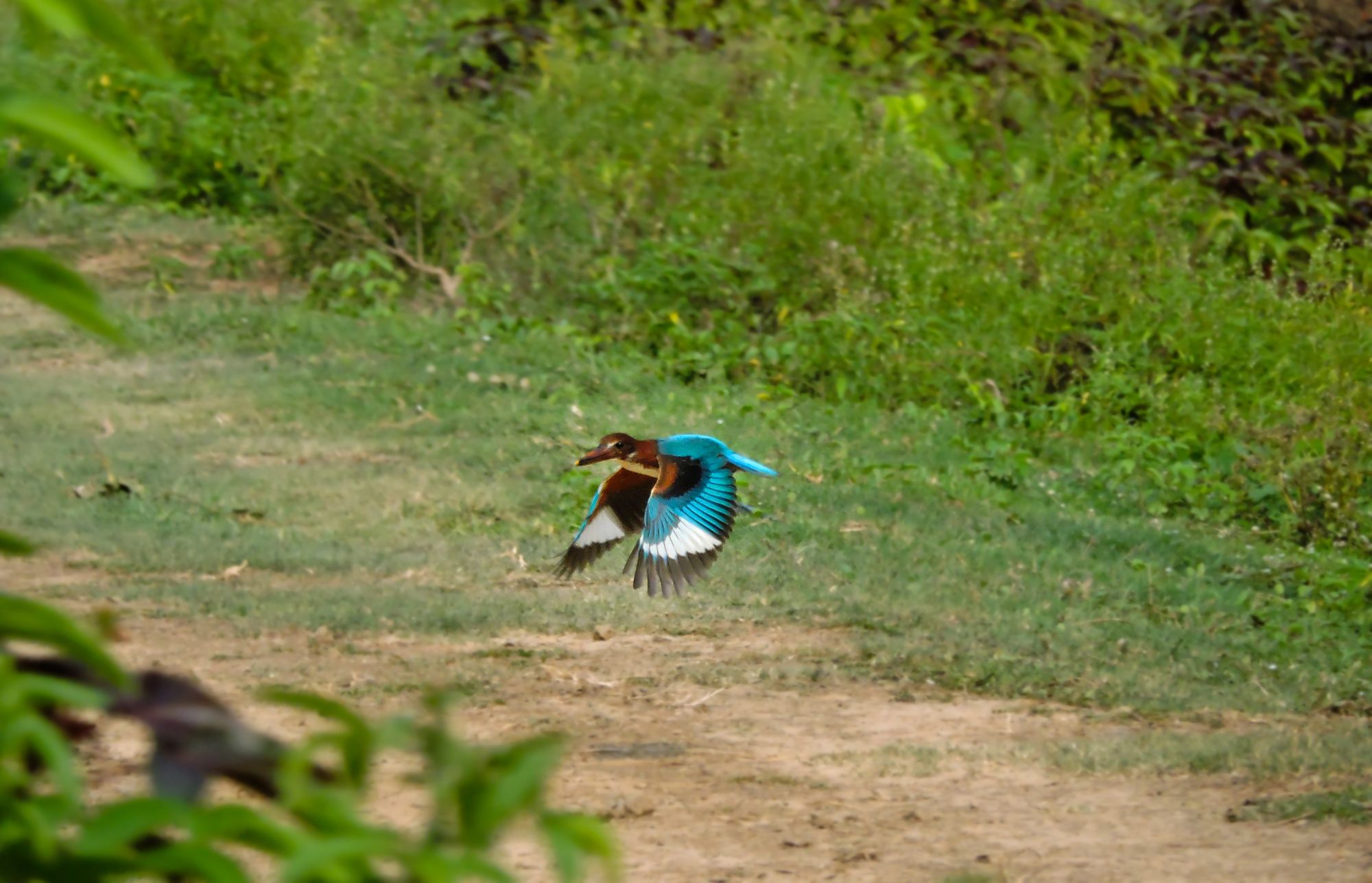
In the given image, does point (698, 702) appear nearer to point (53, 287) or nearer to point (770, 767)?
point (770, 767)

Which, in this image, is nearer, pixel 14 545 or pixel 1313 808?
pixel 14 545

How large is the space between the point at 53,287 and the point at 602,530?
4.51 metres

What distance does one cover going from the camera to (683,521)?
5.25 metres

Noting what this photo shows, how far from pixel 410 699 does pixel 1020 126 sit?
19.6 feet

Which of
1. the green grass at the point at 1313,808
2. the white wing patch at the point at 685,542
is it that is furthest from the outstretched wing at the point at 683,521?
the green grass at the point at 1313,808

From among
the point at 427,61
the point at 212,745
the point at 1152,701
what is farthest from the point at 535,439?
the point at 212,745

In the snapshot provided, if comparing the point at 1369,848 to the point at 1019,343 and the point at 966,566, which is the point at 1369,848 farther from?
the point at 1019,343

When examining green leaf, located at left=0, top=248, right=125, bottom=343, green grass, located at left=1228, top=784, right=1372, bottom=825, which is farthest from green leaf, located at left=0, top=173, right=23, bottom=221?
green grass, located at left=1228, top=784, right=1372, bottom=825

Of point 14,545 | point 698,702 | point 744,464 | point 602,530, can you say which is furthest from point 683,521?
point 14,545

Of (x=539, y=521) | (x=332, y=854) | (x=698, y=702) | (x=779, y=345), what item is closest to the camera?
(x=332, y=854)

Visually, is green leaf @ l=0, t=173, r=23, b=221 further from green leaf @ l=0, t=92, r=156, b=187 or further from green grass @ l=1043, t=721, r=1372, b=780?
green grass @ l=1043, t=721, r=1372, b=780

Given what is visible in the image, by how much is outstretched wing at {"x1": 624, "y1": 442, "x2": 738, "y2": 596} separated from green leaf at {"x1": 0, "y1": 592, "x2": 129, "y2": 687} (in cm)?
423

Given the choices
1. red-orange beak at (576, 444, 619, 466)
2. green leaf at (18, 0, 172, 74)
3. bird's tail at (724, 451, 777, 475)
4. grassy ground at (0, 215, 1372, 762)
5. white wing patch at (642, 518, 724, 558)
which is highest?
green leaf at (18, 0, 172, 74)

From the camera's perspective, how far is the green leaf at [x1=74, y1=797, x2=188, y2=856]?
0.94 m
